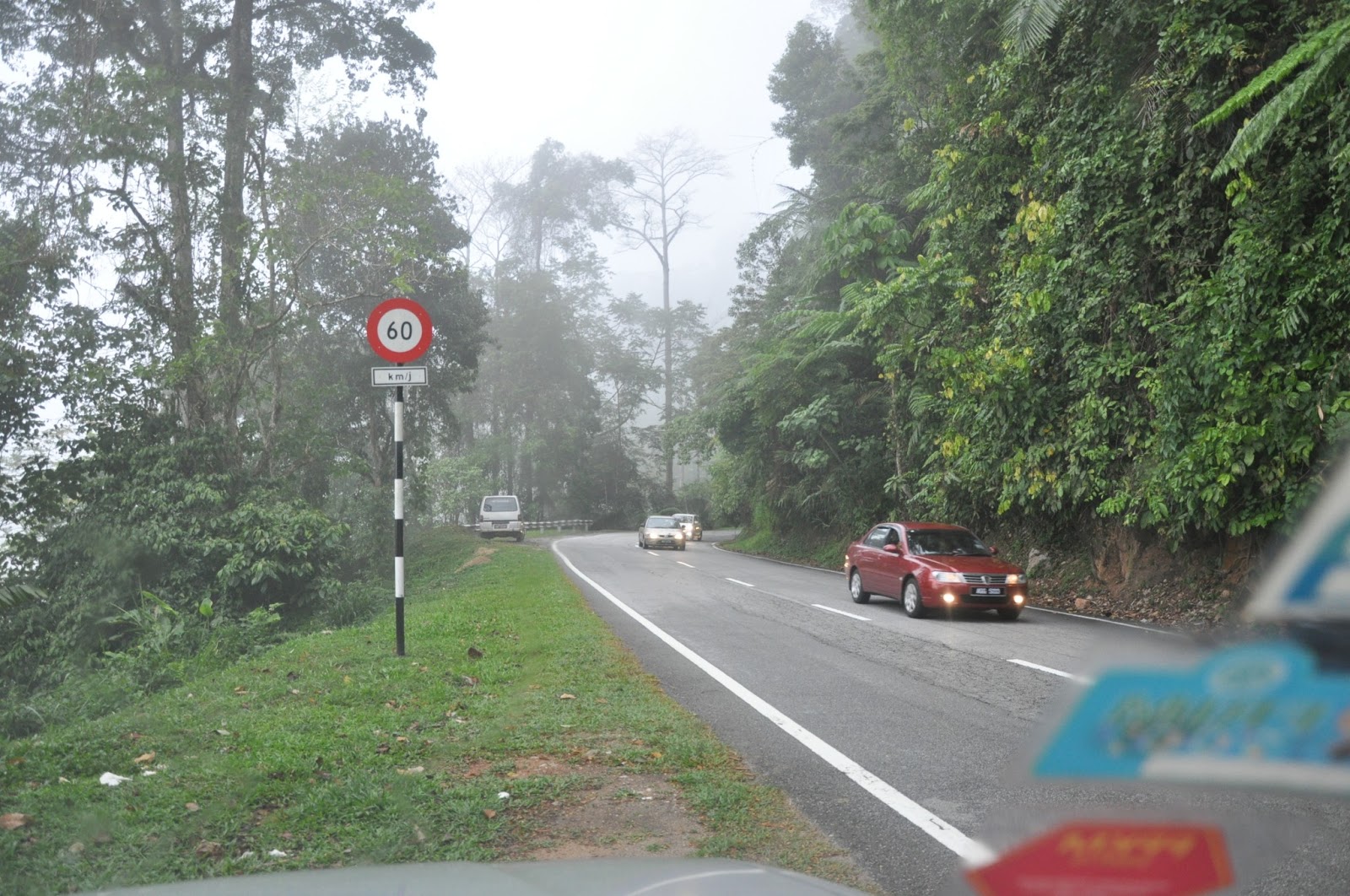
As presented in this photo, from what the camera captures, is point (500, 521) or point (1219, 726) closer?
point (1219, 726)

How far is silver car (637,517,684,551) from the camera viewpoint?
39281 mm

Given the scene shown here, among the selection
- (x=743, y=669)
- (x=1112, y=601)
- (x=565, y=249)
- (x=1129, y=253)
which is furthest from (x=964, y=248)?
(x=565, y=249)

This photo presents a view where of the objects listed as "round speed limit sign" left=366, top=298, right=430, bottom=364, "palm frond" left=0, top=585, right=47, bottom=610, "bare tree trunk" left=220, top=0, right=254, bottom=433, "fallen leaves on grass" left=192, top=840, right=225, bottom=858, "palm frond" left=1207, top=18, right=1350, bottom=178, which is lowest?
"fallen leaves on grass" left=192, top=840, right=225, bottom=858

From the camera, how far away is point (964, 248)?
21.1m

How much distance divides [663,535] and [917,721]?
31666mm

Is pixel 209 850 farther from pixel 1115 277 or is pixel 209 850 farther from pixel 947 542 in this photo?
pixel 1115 277

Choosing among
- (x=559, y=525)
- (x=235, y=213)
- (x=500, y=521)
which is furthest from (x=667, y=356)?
(x=235, y=213)

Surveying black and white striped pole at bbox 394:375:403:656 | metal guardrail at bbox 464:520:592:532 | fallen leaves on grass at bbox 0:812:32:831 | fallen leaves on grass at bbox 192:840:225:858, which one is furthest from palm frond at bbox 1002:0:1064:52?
metal guardrail at bbox 464:520:592:532

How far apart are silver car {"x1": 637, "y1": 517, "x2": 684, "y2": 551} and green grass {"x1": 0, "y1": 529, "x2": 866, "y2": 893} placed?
28296 millimetres

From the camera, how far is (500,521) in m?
48.8

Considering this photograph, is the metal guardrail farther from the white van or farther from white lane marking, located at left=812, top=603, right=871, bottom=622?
white lane marking, located at left=812, top=603, right=871, bottom=622

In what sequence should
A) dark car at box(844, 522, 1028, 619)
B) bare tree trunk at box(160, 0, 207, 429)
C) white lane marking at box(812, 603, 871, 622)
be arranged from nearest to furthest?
dark car at box(844, 522, 1028, 619)
white lane marking at box(812, 603, 871, 622)
bare tree trunk at box(160, 0, 207, 429)

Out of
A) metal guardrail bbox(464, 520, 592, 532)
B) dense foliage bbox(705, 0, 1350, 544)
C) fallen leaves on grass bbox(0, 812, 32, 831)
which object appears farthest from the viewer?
metal guardrail bbox(464, 520, 592, 532)

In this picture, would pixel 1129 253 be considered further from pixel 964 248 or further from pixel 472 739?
pixel 472 739
